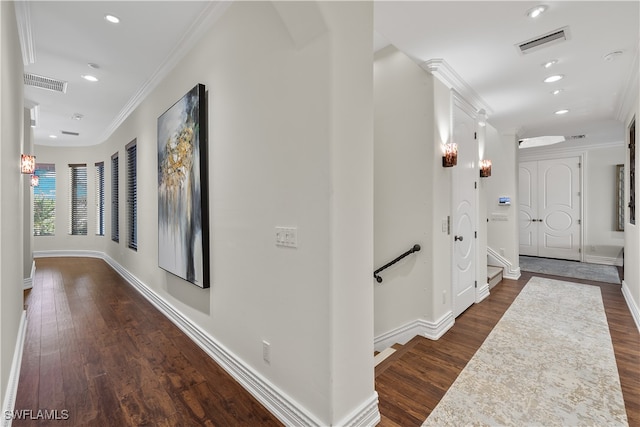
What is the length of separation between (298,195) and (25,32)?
3.17 metres

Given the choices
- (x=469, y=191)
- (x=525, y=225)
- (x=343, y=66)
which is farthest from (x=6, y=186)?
(x=525, y=225)

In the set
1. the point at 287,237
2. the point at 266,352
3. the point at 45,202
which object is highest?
the point at 45,202

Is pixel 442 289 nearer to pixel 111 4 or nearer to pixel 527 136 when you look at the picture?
pixel 111 4

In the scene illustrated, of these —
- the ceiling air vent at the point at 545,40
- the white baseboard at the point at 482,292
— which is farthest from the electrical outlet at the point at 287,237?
the white baseboard at the point at 482,292

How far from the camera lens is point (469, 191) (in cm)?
379

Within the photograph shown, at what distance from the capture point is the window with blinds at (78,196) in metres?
7.86

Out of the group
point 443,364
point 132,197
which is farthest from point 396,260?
point 132,197

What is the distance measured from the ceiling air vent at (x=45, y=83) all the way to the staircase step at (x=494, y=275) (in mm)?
6824

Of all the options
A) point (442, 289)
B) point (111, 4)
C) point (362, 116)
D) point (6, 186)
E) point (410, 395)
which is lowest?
point (410, 395)

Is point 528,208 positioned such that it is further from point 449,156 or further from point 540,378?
point 540,378

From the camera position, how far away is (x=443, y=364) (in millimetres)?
2457

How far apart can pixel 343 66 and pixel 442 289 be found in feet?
8.18

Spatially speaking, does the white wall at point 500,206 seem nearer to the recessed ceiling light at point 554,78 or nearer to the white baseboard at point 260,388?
the recessed ceiling light at point 554,78

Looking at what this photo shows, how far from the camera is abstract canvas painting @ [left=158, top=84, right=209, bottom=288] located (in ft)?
8.50
